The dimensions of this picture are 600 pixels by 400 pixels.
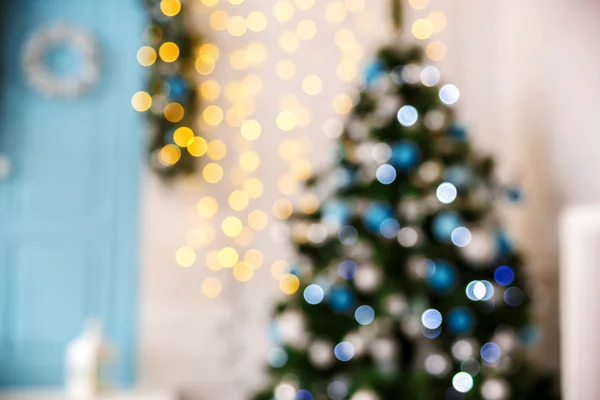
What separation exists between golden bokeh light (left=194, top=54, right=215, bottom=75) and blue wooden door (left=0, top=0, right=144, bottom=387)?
0.85ft

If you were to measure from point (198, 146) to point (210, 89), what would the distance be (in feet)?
0.82

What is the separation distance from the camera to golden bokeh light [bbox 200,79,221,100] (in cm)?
267

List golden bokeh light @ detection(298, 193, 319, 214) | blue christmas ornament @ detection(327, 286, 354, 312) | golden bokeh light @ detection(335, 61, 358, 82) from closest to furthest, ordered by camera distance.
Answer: blue christmas ornament @ detection(327, 286, 354, 312) < golden bokeh light @ detection(298, 193, 319, 214) < golden bokeh light @ detection(335, 61, 358, 82)

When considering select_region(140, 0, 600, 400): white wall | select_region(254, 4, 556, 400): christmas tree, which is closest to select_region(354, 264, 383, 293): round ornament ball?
select_region(254, 4, 556, 400): christmas tree

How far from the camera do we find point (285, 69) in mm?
2729

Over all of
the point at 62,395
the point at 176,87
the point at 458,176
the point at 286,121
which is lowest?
the point at 62,395

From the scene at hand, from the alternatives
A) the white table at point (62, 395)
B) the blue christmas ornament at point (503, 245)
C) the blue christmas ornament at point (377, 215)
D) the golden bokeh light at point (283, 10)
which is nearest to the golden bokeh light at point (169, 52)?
the golden bokeh light at point (283, 10)

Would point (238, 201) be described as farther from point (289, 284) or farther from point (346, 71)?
point (346, 71)

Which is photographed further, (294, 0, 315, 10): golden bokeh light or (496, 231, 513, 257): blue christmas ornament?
(294, 0, 315, 10): golden bokeh light

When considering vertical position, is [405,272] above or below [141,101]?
below

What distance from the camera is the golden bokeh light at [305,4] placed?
2.74 meters

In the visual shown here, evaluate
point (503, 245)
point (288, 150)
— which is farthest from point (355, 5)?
point (503, 245)

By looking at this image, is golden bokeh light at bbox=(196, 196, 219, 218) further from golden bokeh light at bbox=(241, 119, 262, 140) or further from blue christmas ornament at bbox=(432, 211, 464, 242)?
blue christmas ornament at bbox=(432, 211, 464, 242)

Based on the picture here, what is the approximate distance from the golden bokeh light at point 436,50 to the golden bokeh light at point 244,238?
109 centimetres
